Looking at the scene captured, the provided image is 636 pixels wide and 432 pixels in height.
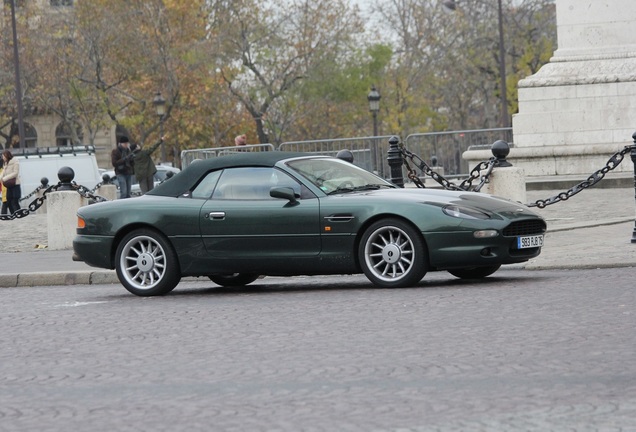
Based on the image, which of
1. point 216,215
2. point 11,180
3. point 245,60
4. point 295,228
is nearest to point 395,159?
point 216,215

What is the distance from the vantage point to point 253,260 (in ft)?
45.0

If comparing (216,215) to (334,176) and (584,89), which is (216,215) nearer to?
(334,176)

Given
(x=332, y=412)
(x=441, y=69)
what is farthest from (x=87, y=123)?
(x=332, y=412)

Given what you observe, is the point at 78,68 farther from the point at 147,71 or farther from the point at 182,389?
the point at 182,389

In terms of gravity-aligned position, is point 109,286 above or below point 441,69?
below

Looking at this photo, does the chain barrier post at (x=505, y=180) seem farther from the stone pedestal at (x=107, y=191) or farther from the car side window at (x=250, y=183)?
the stone pedestal at (x=107, y=191)

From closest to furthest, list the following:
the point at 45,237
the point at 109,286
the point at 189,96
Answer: the point at 109,286 → the point at 45,237 → the point at 189,96

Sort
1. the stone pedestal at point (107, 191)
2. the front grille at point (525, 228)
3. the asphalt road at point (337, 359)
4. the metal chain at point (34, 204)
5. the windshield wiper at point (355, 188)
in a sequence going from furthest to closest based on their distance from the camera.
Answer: the stone pedestal at point (107, 191), the metal chain at point (34, 204), the windshield wiper at point (355, 188), the front grille at point (525, 228), the asphalt road at point (337, 359)

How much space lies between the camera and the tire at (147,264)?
13.9m

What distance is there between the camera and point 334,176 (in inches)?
554

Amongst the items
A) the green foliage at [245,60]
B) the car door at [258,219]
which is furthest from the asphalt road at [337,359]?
the green foliage at [245,60]

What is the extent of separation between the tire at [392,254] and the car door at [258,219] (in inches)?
20.2

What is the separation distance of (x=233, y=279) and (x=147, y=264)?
1.19 meters

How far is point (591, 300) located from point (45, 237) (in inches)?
579
